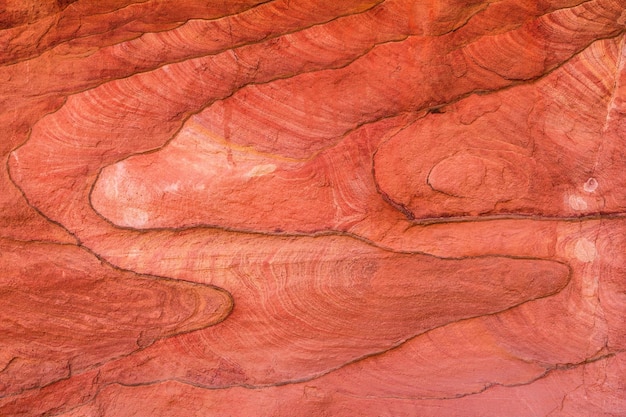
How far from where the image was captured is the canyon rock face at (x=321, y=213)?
2582 millimetres

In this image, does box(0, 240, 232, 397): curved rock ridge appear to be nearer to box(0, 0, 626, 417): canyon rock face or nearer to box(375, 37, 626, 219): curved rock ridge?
box(0, 0, 626, 417): canyon rock face

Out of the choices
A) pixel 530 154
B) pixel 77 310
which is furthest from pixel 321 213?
pixel 77 310

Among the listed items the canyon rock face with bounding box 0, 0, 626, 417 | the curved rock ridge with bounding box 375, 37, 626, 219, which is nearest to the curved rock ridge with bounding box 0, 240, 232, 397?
the canyon rock face with bounding box 0, 0, 626, 417

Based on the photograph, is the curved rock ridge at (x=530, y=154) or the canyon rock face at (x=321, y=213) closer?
the canyon rock face at (x=321, y=213)

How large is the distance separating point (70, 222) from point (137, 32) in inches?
39.9

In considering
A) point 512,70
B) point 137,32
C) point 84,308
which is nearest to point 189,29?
point 137,32

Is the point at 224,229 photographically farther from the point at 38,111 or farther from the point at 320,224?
the point at 38,111

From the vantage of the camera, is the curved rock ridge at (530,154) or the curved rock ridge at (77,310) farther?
the curved rock ridge at (530,154)

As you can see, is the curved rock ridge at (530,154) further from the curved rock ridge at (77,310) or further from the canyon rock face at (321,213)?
the curved rock ridge at (77,310)

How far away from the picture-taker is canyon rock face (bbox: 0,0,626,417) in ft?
8.47

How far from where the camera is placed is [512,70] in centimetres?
279

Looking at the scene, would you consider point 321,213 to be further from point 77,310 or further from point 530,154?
point 77,310

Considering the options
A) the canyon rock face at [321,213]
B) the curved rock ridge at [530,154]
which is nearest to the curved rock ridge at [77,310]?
the canyon rock face at [321,213]

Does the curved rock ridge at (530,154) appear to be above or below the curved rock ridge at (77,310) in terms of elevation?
above
